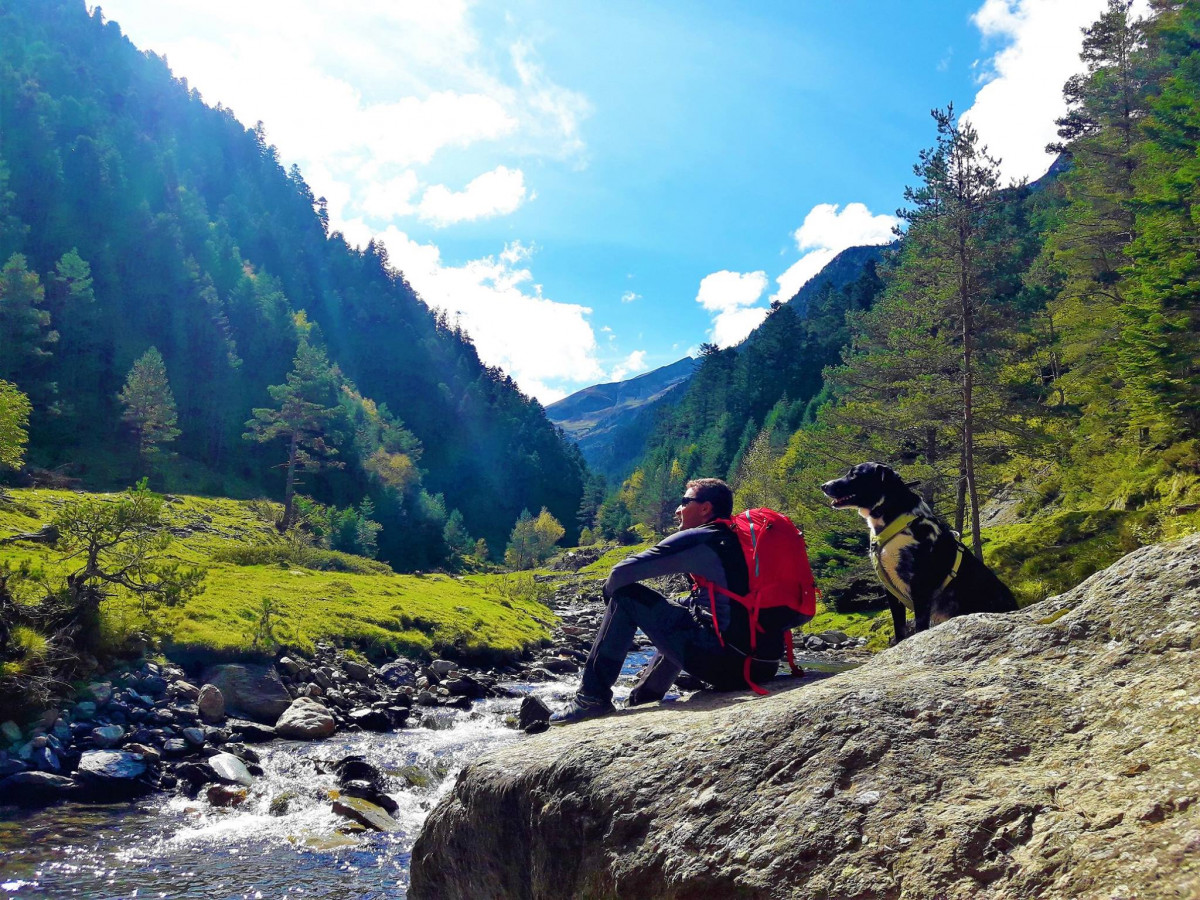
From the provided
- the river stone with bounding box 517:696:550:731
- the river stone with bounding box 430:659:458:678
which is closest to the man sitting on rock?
the river stone with bounding box 517:696:550:731

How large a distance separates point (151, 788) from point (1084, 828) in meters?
15.7

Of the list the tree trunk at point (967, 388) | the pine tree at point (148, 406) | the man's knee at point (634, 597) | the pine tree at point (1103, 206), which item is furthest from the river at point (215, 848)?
the pine tree at point (148, 406)

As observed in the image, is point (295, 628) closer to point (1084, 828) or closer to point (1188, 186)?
point (1084, 828)

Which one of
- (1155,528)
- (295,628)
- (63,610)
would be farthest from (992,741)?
(295,628)

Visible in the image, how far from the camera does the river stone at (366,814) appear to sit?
12406mm

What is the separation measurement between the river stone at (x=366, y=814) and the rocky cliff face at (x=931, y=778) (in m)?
9.00

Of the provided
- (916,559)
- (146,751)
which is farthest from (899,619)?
(146,751)

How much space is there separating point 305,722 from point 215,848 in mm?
6393

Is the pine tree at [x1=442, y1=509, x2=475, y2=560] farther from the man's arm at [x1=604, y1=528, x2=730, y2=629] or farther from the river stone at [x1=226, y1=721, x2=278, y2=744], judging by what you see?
the man's arm at [x1=604, y1=528, x2=730, y2=629]

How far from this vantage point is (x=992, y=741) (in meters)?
3.11

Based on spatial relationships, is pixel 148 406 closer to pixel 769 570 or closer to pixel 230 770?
pixel 230 770

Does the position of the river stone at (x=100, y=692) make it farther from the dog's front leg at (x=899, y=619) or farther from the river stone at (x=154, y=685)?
the dog's front leg at (x=899, y=619)

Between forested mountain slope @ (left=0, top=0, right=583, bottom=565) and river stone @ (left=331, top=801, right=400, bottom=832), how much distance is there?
57.8 meters

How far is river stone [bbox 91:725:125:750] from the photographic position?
13.6 m
